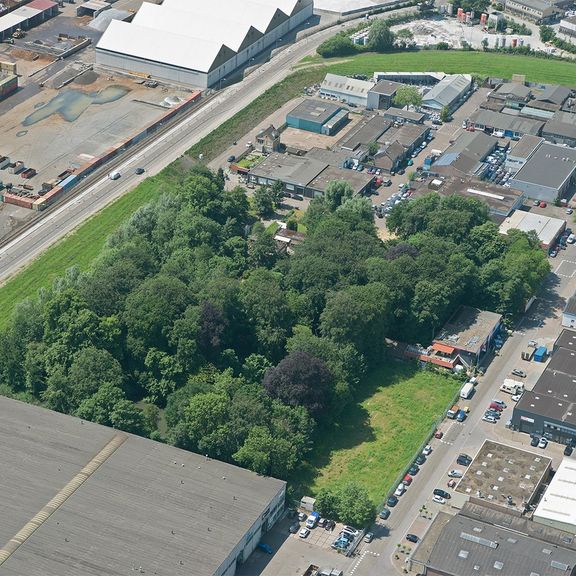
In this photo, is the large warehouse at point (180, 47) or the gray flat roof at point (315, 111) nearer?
the gray flat roof at point (315, 111)

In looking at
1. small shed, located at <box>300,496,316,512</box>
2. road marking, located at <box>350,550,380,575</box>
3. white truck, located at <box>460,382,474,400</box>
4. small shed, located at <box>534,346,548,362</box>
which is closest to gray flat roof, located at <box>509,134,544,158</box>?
small shed, located at <box>534,346,548,362</box>

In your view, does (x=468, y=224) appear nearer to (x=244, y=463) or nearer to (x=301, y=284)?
(x=301, y=284)

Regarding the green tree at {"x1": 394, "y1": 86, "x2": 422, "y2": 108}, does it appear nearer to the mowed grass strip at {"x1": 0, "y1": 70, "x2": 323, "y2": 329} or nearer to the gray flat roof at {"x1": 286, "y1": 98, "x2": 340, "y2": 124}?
the gray flat roof at {"x1": 286, "y1": 98, "x2": 340, "y2": 124}

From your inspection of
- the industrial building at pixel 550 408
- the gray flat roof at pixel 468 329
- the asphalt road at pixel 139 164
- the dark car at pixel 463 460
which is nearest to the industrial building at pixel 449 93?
the asphalt road at pixel 139 164

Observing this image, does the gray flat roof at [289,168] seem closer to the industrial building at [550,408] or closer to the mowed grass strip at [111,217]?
the mowed grass strip at [111,217]

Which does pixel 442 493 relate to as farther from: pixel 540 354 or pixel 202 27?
pixel 202 27

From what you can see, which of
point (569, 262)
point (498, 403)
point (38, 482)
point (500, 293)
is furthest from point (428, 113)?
point (38, 482)
